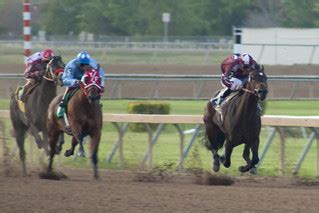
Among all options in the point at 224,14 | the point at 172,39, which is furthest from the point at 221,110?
the point at 224,14

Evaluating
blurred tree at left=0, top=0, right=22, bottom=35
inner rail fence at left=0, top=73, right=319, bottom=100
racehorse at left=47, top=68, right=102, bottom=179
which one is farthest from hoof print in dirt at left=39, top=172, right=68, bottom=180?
blurred tree at left=0, top=0, right=22, bottom=35

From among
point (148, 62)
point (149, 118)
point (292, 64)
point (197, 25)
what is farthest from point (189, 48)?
point (149, 118)

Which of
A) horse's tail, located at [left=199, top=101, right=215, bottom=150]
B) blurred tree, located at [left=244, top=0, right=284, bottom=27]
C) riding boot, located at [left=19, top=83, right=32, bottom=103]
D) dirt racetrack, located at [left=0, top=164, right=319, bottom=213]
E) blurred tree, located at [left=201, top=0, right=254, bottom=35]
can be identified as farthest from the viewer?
blurred tree, located at [left=244, top=0, right=284, bottom=27]

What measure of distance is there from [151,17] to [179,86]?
24196mm

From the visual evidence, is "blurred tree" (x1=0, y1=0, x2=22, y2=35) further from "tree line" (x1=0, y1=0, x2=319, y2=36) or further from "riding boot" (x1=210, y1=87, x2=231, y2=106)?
"riding boot" (x1=210, y1=87, x2=231, y2=106)

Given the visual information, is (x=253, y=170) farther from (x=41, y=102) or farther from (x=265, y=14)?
(x=265, y=14)

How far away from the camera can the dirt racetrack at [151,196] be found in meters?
7.62

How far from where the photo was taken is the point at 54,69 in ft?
40.5

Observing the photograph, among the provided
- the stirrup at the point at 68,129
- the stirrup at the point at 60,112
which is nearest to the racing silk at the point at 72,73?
the stirrup at the point at 60,112

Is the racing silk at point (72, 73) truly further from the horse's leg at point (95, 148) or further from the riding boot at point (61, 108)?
the horse's leg at point (95, 148)

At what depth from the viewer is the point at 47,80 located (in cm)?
1253

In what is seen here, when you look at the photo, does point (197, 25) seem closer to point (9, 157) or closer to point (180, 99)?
point (180, 99)

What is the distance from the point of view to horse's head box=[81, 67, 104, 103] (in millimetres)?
10438

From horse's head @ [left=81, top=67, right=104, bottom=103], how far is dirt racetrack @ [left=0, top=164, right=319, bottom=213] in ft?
3.36
